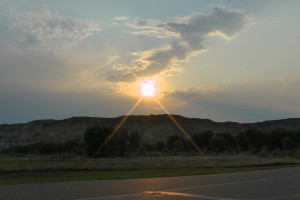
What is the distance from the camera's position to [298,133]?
116938 millimetres

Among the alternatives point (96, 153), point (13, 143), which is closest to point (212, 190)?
point (96, 153)

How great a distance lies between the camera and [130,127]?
540 feet

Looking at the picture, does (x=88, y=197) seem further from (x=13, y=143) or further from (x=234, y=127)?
(x=234, y=127)

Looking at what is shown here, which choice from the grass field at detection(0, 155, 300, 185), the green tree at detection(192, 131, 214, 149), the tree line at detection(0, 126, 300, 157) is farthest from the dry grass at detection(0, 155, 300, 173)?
the green tree at detection(192, 131, 214, 149)

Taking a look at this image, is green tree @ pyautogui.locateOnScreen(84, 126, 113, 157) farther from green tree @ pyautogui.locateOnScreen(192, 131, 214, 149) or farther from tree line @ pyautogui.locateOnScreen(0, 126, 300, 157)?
green tree @ pyautogui.locateOnScreen(192, 131, 214, 149)

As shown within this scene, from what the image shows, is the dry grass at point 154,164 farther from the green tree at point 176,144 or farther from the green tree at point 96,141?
the green tree at point 176,144

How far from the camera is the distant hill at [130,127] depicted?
527ft

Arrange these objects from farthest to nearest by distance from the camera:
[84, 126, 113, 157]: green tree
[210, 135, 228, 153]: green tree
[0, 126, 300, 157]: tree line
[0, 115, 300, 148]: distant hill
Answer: [0, 115, 300, 148]: distant hill
[210, 135, 228, 153]: green tree
[0, 126, 300, 157]: tree line
[84, 126, 113, 157]: green tree

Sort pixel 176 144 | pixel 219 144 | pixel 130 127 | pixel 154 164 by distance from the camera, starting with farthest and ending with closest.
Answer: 1. pixel 130 127
2. pixel 176 144
3. pixel 219 144
4. pixel 154 164

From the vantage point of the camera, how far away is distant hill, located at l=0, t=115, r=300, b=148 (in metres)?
160

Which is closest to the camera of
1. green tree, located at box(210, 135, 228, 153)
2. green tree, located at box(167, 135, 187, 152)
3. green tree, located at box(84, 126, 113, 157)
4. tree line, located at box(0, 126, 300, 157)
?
green tree, located at box(84, 126, 113, 157)

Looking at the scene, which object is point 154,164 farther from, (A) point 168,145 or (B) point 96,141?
(A) point 168,145

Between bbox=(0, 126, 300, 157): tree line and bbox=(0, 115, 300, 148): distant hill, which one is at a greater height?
bbox=(0, 115, 300, 148): distant hill

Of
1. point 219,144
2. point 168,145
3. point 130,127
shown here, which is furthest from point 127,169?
point 130,127
